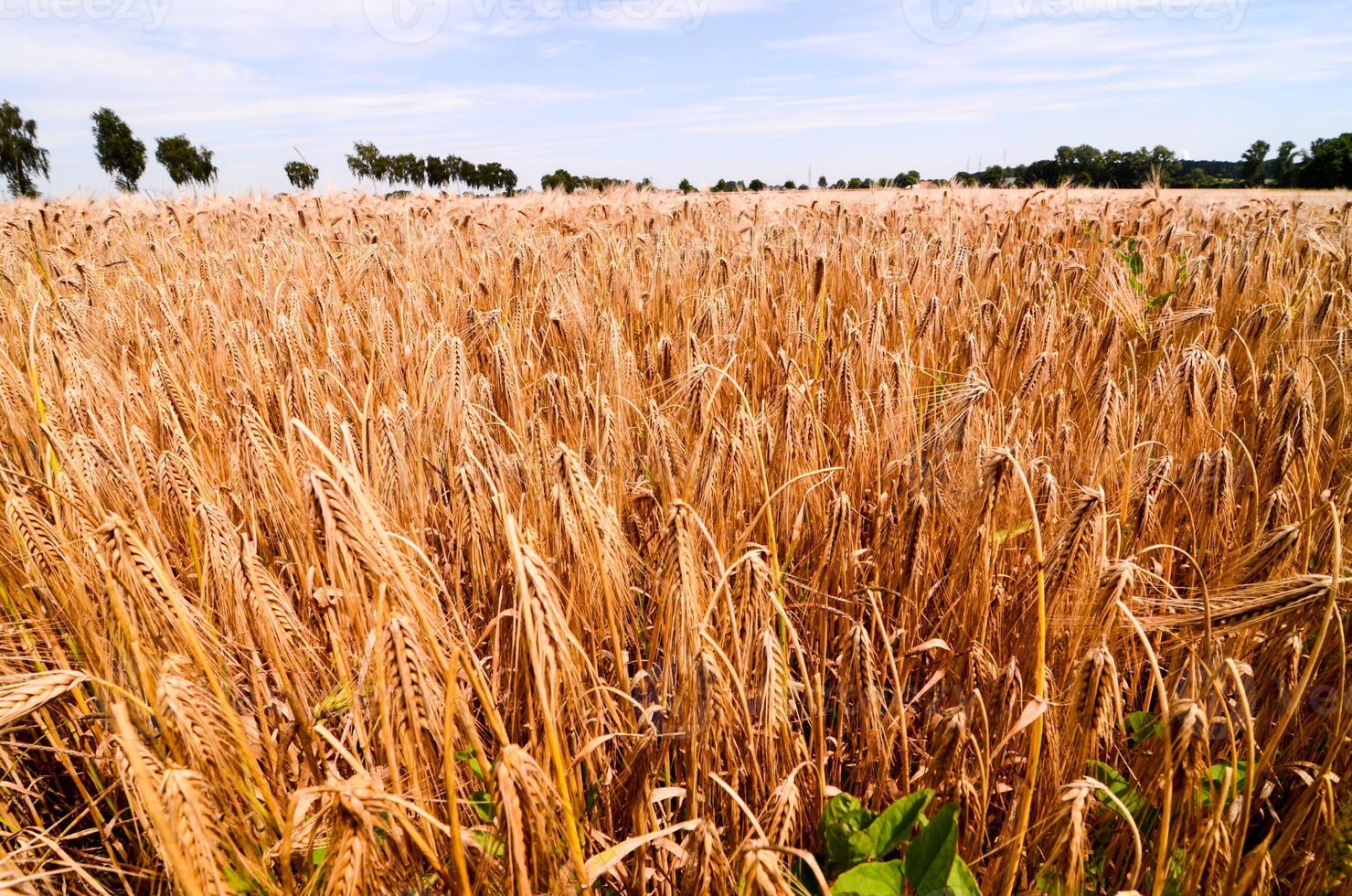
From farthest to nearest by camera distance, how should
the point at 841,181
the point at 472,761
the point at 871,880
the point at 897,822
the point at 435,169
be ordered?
1. the point at 435,169
2. the point at 841,181
3. the point at 472,761
4. the point at 897,822
5. the point at 871,880

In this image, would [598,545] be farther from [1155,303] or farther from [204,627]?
[1155,303]

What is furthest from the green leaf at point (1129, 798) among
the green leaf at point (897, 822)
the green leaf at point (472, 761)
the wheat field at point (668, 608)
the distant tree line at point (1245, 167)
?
the distant tree line at point (1245, 167)

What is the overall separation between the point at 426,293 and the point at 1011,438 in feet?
11.1

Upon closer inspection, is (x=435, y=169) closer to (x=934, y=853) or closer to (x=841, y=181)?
(x=841, y=181)

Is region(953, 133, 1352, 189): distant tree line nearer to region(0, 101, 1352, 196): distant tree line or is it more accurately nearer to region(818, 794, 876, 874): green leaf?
region(0, 101, 1352, 196): distant tree line

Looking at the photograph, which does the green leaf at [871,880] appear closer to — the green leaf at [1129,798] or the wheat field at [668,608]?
the wheat field at [668,608]

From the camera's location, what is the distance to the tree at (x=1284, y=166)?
37562 mm

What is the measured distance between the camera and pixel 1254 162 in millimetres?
Result: 37750

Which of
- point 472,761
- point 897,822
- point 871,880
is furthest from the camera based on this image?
point 472,761

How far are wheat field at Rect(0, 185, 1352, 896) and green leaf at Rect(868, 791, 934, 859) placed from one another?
0.01 meters

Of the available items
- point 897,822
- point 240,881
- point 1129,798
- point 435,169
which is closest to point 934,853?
point 897,822

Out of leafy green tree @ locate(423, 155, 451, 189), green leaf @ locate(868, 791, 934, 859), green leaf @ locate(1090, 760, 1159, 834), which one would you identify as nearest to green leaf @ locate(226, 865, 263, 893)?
green leaf @ locate(868, 791, 934, 859)

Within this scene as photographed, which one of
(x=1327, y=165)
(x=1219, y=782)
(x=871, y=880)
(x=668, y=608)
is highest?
(x=1327, y=165)

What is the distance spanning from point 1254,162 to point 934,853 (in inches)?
2095
